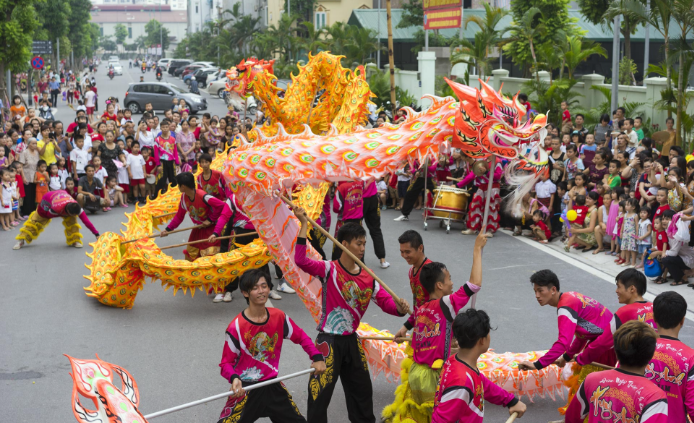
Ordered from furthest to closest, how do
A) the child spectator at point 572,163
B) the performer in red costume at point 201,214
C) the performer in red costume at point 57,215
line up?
the child spectator at point 572,163, the performer in red costume at point 57,215, the performer in red costume at point 201,214

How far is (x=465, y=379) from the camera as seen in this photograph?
379cm

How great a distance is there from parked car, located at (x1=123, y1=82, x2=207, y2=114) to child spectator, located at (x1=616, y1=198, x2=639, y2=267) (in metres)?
25.4

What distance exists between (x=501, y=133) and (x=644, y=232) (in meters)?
5.30

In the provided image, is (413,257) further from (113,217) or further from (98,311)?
(113,217)

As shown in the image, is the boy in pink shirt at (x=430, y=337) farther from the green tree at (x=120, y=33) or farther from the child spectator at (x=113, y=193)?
the green tree at (x=120, y=33)

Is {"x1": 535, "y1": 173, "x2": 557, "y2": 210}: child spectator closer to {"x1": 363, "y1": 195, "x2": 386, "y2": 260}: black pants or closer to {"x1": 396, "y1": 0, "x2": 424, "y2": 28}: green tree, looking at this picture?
{"x1": 363, "y1": 195, "x2": 386, "y2": 260}: black pants

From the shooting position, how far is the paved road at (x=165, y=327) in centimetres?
618

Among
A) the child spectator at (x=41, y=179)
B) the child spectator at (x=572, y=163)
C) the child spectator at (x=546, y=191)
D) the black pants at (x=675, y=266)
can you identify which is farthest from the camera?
the child spectator at (x=41, y=179)

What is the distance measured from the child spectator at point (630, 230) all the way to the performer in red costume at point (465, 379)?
633 cm

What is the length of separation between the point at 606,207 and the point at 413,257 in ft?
20.4

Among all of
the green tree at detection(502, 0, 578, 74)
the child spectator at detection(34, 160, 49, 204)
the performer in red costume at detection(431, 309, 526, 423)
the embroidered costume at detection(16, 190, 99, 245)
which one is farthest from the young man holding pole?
the green tree at detection(502, 0, 578, 74)

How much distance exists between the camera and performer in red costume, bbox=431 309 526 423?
378 cm

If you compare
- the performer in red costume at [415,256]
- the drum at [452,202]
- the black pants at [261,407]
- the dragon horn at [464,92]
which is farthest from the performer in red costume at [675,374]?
the drum at [452,202]

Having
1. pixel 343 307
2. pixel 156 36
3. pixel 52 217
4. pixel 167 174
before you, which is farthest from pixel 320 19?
pixel 156 36
